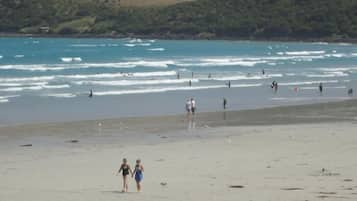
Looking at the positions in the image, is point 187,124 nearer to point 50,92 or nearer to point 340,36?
point 50,92

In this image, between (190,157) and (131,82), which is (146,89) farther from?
(190,157)

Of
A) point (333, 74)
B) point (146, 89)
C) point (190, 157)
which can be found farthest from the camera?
point (333, 74)

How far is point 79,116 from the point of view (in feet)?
126

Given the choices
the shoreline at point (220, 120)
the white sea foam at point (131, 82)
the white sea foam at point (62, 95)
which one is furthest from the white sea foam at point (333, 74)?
the shoreline at point (220, 120)

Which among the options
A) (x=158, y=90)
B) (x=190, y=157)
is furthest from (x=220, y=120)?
(x=158, y=90)

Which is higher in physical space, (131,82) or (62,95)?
(62,95)

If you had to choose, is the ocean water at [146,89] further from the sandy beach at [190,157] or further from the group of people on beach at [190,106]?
the sandy beach at [190,157]

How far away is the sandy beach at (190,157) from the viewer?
65.2ft

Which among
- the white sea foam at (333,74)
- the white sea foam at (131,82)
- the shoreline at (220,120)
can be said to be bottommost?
the white sea foam at (333,74)

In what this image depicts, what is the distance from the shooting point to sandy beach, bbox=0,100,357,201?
65.2ft

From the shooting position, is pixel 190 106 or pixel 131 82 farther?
pixel 131 82

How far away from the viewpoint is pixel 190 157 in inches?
1006

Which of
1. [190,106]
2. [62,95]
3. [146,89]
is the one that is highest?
[190,106]

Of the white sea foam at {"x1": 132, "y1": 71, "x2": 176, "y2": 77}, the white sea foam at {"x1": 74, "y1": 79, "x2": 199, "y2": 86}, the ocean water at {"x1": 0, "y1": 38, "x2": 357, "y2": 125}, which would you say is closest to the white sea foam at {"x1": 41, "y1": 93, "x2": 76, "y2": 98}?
the ocean water at {"x1": 0, "y1": 38, "x2": 357, "y2": 125}
